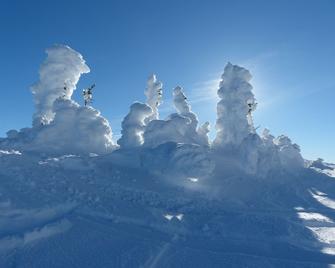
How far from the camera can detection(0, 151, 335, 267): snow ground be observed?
6275cm

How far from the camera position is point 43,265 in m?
58.3

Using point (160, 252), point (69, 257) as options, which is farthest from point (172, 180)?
point (69, 257)

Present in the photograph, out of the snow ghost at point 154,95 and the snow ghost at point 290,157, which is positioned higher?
the snow ghost at point 154,95

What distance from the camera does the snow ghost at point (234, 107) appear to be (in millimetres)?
122250

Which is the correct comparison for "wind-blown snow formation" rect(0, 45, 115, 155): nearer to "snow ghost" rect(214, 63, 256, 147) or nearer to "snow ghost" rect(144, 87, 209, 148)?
"snow ghost" rect(144, 87, 209, 148)

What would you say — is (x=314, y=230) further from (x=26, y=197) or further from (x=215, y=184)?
(x=26, y=197)

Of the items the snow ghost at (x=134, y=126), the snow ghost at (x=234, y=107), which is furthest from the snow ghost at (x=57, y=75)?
the snow ghost at (x=234, y=107)

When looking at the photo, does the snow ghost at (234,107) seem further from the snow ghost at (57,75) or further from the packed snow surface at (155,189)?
the snow ghost at (57,75)

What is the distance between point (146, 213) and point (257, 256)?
21650 mm

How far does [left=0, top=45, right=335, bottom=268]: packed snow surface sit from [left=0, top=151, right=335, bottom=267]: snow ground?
0.72 feet

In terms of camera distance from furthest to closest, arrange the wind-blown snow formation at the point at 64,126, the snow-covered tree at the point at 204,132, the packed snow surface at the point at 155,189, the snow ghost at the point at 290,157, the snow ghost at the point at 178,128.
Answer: the snow-covered tree at the point at 204,132, the snow ghost at the point at 290,157, the wind-blown snow formation at the point at 64,126, the snow ghost at the point at 178,128, the packed snow surface at the point at 155,189

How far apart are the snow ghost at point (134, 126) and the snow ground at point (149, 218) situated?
12476 mm

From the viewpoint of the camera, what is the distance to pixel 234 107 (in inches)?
4828

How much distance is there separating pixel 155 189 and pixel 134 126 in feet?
99.5
